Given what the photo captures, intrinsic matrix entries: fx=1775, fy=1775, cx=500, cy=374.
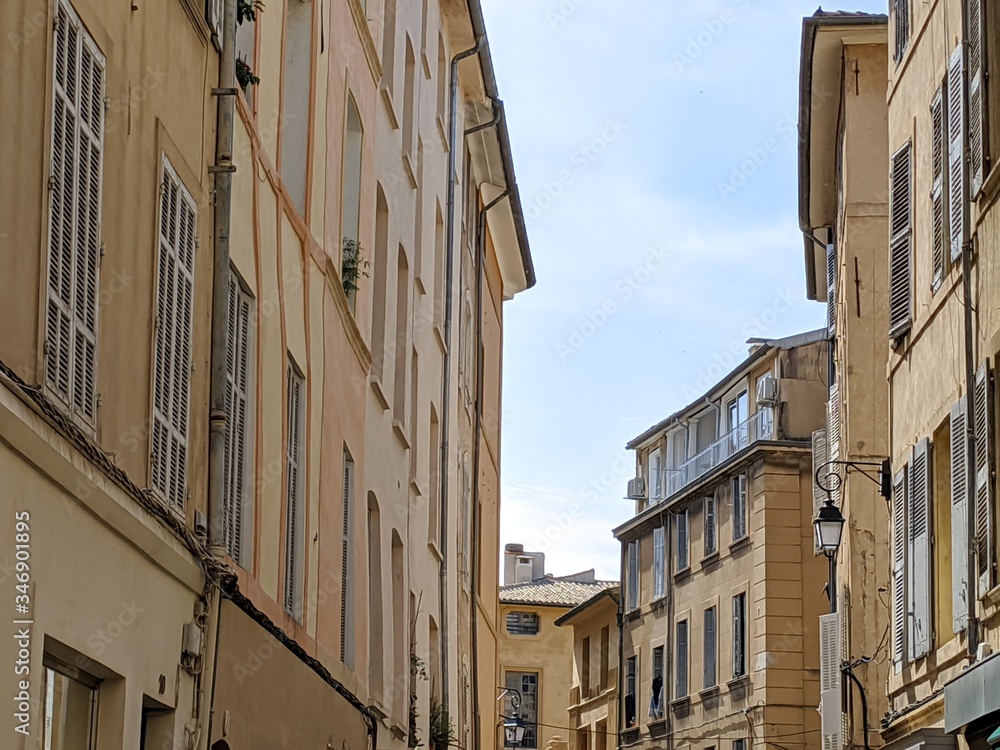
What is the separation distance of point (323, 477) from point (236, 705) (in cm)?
392

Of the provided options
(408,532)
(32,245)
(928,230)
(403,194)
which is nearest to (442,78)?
(403,194)

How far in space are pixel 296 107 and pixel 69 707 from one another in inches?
268

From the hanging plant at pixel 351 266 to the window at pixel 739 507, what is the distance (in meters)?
26.5

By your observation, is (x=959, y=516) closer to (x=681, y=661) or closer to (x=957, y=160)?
(x=957, y=160)

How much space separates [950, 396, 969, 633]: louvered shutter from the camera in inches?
544

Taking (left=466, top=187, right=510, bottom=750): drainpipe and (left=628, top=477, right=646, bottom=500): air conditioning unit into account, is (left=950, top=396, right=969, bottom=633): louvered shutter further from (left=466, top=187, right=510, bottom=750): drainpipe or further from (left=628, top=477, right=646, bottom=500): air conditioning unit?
(left=628, top=477, right=646, bottom=500): air conditioning unit

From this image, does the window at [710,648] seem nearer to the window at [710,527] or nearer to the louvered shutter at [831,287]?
the window at [710,527]

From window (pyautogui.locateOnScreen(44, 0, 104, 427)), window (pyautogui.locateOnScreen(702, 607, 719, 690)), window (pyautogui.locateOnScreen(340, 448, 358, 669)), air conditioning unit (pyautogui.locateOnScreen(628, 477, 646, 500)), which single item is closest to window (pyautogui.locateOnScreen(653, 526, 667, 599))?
air conditioning unit (pyautogui.locateOnScreen(628, 477, 646, 500))

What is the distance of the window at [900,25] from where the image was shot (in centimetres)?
1822

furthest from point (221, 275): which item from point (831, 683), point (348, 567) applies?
point (831, 683)

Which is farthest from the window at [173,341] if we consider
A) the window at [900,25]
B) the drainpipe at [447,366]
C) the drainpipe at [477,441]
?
the drainpipe at [477,441]

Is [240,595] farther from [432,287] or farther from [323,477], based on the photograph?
[432,287]

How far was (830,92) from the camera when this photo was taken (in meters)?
25.6

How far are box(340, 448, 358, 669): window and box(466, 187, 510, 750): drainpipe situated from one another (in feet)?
38.4
